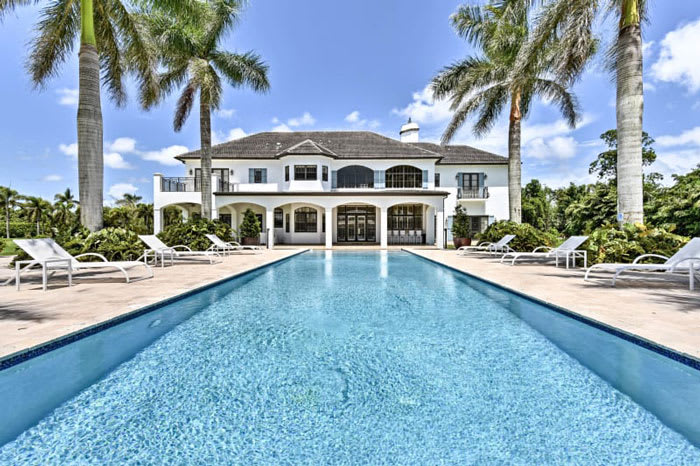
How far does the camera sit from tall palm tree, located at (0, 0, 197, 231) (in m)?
11.1

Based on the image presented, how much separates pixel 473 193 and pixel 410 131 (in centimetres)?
846

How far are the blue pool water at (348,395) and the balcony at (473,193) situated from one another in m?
24.2

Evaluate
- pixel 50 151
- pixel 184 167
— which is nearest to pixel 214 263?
pixel 184 167

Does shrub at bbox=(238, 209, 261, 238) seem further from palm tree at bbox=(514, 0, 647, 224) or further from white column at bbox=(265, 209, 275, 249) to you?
palm tree at bbox=(514, 0, 647, 224)

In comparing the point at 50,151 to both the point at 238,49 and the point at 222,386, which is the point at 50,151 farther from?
the point at 222,386

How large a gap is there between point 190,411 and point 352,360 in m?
1.77

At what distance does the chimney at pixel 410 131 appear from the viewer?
32.8m

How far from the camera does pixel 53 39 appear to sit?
499 inches

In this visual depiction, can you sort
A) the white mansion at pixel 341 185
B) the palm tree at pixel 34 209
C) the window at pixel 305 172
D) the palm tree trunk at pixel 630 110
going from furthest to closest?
the palm tree at pixel 34 209 → the window at pixel 305 172 → the white mansion at pixel 341 185 → the palm tree trunk at pixel 630 110

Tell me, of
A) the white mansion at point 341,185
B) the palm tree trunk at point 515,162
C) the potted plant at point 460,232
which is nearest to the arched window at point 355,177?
the white mansion at point 341,185

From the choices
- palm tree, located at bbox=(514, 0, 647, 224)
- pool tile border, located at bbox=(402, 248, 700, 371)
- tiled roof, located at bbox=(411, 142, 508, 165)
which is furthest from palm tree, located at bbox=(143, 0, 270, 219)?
pool tile border, located at bbox=(402, 248, 700, 371)

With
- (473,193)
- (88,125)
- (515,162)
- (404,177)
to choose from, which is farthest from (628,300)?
(473,193)

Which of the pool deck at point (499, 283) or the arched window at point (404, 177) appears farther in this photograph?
the arched window at point (404, 177)

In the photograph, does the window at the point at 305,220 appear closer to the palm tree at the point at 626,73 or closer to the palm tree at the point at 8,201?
the palm tree at the point at 626,73
